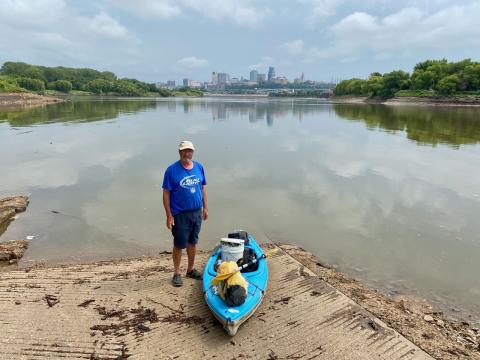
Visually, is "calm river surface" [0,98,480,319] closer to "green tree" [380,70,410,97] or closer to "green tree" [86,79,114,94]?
"green tree" [380,70,410,97]

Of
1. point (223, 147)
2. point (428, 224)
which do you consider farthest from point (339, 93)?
point (428, 224)

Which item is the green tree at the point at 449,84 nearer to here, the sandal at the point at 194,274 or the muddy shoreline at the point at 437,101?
the muddy shoreline at the point at 437,101

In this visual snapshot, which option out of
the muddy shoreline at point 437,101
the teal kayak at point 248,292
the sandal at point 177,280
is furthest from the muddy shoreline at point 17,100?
the muddy shoreline at point 437,101

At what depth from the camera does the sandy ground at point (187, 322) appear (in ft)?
15.8

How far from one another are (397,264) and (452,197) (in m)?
6.61

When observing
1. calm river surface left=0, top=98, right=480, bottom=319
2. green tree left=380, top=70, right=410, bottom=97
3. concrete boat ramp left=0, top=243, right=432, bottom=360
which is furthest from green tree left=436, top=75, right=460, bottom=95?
concrete boat ramp left=0, top=243, right=432, bottom=360

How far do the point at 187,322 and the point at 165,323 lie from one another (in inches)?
12.9

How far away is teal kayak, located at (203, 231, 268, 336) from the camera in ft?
16.3

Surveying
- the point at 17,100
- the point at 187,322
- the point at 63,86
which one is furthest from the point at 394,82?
the point at 63,86

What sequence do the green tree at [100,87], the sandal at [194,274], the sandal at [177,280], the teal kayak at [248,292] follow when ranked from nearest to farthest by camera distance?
1. the teal kayak at [248,292]
2. the sandal at [177,280]
3. the sandal at [194,274]
4. the green tree at [100,87]

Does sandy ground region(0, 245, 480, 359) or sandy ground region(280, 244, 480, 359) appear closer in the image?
sandy ground region(0, 245, 480, 359)

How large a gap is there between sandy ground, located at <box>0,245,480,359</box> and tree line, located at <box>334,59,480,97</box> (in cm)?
9390

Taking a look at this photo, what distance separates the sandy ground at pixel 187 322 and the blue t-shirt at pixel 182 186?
1534 millimetres

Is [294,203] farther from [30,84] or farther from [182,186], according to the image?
[30,84]
